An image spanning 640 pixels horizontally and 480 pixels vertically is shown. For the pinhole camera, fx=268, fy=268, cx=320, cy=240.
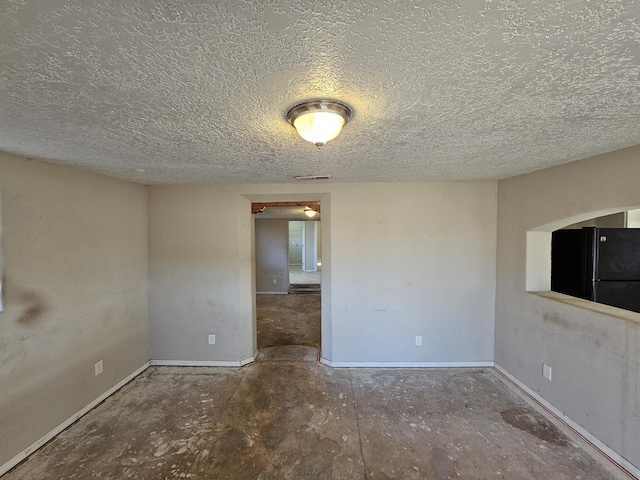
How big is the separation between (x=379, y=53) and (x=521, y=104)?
789 millimetres

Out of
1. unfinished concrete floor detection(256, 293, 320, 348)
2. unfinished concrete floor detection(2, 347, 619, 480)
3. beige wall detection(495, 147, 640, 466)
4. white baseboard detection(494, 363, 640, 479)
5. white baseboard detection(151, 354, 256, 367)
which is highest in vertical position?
beige wall detection(495, 147, 640, 466)

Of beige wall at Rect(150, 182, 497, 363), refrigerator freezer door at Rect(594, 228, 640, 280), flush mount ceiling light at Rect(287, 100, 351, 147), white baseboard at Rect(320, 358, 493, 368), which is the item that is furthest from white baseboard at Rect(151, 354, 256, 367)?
refrigerator freezer door at Rect(594, 228, 640, 280)

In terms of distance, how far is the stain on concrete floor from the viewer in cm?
181

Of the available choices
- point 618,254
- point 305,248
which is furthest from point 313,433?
point 305,248

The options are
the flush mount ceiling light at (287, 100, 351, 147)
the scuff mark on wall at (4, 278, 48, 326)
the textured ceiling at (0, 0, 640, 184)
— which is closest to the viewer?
the textured ceiling at (0, 0, 640, 184)

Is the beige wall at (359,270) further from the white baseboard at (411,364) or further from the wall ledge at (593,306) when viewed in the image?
the wall ledge at (593,306)

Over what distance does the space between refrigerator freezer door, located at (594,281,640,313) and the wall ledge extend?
0.50 feet

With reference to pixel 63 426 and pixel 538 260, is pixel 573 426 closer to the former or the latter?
pixel 538 260

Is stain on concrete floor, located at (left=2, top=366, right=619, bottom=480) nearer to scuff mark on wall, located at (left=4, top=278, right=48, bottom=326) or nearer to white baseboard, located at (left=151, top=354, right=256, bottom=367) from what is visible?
white baseboard, located at (left=151, top=354, right=256, bottom=367)

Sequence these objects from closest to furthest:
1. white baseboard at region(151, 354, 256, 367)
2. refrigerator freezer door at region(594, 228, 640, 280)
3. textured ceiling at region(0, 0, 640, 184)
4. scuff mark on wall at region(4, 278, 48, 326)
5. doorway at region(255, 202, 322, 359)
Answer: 1. textured ceiling at region(0, 0, 640, 184)
2. scuff mark on wall at region(4, 278, 48, 326)
3. refrigerator freezer door at region(594, 228, 640, 280)
4. white baseboard at region(151, 354, 256, 367)
5. doorway at region(255, 202, 322, 359)

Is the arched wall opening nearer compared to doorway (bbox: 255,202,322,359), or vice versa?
the arched wall opening

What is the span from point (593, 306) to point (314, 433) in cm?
242

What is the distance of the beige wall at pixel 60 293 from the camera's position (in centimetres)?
187

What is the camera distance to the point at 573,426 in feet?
6.93
